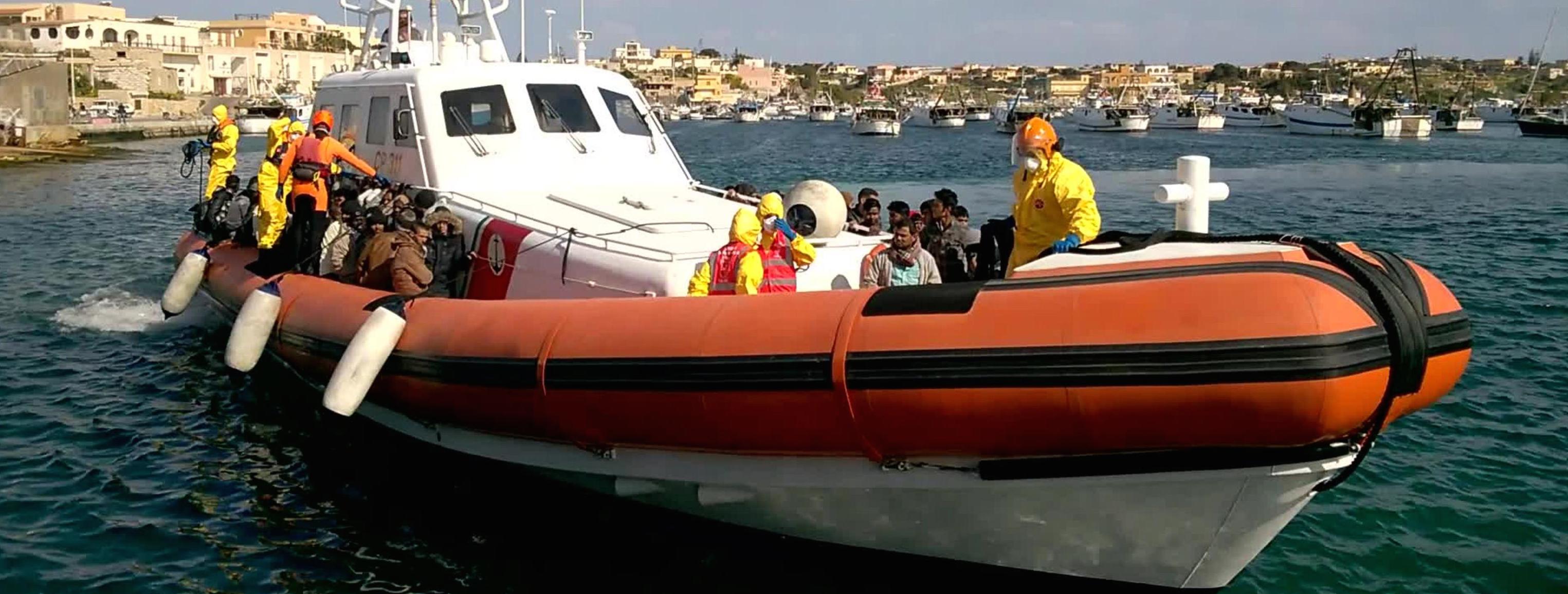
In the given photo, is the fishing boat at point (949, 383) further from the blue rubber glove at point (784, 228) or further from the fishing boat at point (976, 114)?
the fishing boat at point (976, 114)

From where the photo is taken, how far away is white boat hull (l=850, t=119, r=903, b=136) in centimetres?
6950

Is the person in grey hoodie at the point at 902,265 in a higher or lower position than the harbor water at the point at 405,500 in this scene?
higher

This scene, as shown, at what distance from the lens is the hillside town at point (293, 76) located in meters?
45.0

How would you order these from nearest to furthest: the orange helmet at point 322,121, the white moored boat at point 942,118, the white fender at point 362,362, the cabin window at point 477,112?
the white fender at point 362,362, the cabin window at point 477,112, the orange helmet at point 322,121, the white moored boat at point 942,118

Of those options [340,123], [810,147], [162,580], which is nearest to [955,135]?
[810,147]

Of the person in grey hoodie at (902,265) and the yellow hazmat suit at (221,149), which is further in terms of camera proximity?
the yellow hazmat suit at (221,149)


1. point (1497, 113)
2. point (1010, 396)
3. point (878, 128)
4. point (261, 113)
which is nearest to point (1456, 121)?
point (1497, 113)

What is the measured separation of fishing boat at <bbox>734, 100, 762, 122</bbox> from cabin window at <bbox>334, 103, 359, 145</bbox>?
93.6 m

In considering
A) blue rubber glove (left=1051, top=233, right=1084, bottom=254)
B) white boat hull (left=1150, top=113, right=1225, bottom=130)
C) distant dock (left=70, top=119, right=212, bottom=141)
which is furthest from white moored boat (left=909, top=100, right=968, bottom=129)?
blue rubber glove (left=1051, top=233, right=1084, bottom=254)

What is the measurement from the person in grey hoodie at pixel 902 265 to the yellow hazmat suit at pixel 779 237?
0.31m

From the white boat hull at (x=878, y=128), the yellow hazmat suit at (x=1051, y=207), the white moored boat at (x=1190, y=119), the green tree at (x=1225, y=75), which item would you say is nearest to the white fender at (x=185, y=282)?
the yellow hazmat suit at (x=1051, y=207)

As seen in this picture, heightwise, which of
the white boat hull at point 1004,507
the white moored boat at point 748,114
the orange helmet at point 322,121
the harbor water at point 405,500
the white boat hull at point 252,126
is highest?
the white moored boat at point 748,114

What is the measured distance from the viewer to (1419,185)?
30031mm

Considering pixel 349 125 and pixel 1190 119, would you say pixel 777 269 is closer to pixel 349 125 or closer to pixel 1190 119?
pixel 349 125
